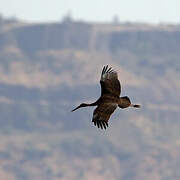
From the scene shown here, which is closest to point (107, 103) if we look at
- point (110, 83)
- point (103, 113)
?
point (103, 113)

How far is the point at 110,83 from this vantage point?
19047 mm

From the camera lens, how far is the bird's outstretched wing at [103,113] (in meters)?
17.7

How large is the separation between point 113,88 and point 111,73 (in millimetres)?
1259

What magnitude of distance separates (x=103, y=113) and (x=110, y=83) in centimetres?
119

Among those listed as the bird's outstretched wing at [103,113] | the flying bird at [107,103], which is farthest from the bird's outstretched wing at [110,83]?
the bird's outstretched wing at [103,113]

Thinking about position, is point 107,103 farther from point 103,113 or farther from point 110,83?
point 110,83

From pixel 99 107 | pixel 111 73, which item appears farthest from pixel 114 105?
pixel 111 73

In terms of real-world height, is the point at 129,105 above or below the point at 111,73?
below

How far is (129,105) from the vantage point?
18156mm

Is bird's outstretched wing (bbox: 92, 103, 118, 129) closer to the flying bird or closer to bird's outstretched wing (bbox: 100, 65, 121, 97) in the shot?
the flying bird

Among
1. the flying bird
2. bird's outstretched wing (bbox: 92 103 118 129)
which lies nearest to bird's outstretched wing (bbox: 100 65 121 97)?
the flying bird

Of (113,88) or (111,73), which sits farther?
(111,73)

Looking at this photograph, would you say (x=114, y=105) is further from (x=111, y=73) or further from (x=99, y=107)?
(x=111, y=73)

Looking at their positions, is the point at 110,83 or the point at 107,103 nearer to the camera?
the point at 107,103
